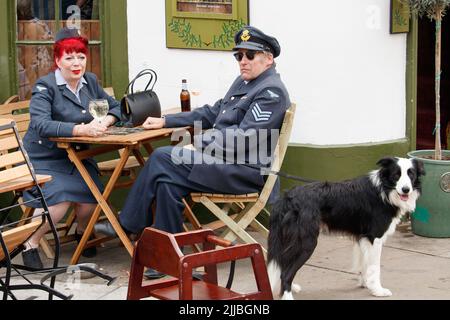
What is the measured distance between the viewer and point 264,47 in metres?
5.66

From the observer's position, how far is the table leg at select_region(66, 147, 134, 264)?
566cm

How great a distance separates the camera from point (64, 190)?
5859 millimetres

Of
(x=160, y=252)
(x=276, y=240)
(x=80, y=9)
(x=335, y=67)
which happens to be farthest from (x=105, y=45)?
(x=160, y=252)

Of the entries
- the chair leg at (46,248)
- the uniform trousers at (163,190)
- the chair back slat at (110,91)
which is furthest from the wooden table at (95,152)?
the chair back slat at (110,91)

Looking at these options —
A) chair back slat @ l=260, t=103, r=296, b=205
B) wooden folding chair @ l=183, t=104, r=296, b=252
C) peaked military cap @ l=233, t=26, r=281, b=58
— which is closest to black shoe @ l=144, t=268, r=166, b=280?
wooden folding chair @ l=183, t=104, r=296, b=252

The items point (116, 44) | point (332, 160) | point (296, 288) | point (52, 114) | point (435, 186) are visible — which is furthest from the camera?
point (116, 44)

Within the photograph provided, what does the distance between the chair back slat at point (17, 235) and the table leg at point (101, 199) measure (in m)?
0.98

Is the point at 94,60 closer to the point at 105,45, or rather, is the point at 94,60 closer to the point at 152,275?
the point at 105,45

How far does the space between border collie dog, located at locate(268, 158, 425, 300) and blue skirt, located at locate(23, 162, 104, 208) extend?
4.85 ft

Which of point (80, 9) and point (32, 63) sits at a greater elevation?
point (80, 9)

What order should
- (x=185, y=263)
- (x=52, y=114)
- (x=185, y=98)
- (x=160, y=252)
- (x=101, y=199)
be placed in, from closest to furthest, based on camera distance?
(x=185, y=263) → (x=160, y=252) → (x=101, y=199) → (x=52, y=114) → (x=185, y=98)

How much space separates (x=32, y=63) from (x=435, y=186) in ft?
10.5

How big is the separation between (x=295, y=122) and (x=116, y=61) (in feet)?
4.86

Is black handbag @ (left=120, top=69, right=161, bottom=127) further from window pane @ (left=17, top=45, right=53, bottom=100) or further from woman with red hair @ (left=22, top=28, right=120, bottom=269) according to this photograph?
window pane @ (left=17, top=45, right=53, bottom=100)
